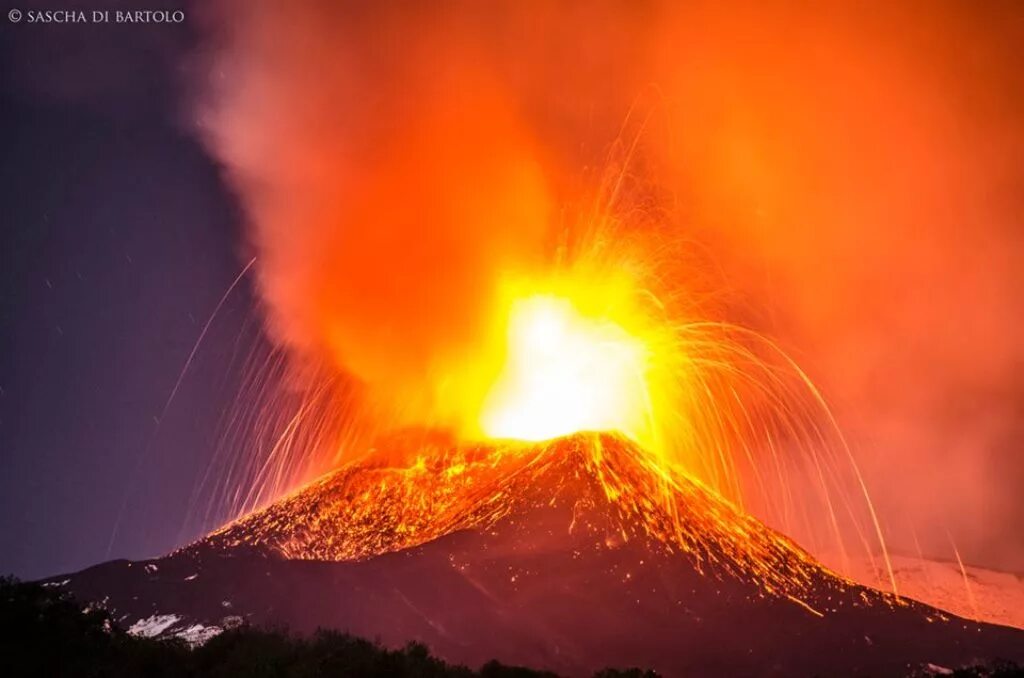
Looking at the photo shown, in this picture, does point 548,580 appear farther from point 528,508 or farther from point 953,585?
point 953,585

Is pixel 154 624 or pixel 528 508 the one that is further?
pixel 528 508

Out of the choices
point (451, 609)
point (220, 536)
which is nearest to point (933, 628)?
point (451, 609)

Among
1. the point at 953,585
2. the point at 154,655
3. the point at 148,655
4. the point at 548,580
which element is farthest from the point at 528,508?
the point at 953,585

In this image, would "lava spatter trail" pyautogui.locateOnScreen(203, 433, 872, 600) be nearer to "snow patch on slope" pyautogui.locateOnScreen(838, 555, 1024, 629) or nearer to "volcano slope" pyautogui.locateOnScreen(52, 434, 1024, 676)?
"volcano slope" pyautogui.locateOnScreen(52, 434, 1024, 676)

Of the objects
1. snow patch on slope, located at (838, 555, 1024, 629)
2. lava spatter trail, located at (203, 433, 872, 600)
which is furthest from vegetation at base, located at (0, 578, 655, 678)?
snow patch on slope, located at (838, 555, 1024, 629)

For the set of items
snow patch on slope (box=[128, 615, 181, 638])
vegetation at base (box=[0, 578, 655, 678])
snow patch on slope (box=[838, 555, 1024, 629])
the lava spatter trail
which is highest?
the lava spatter trail

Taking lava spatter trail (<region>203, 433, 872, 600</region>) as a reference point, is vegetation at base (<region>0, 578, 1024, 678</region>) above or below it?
below

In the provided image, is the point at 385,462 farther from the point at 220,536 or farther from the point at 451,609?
the point at 451,609
